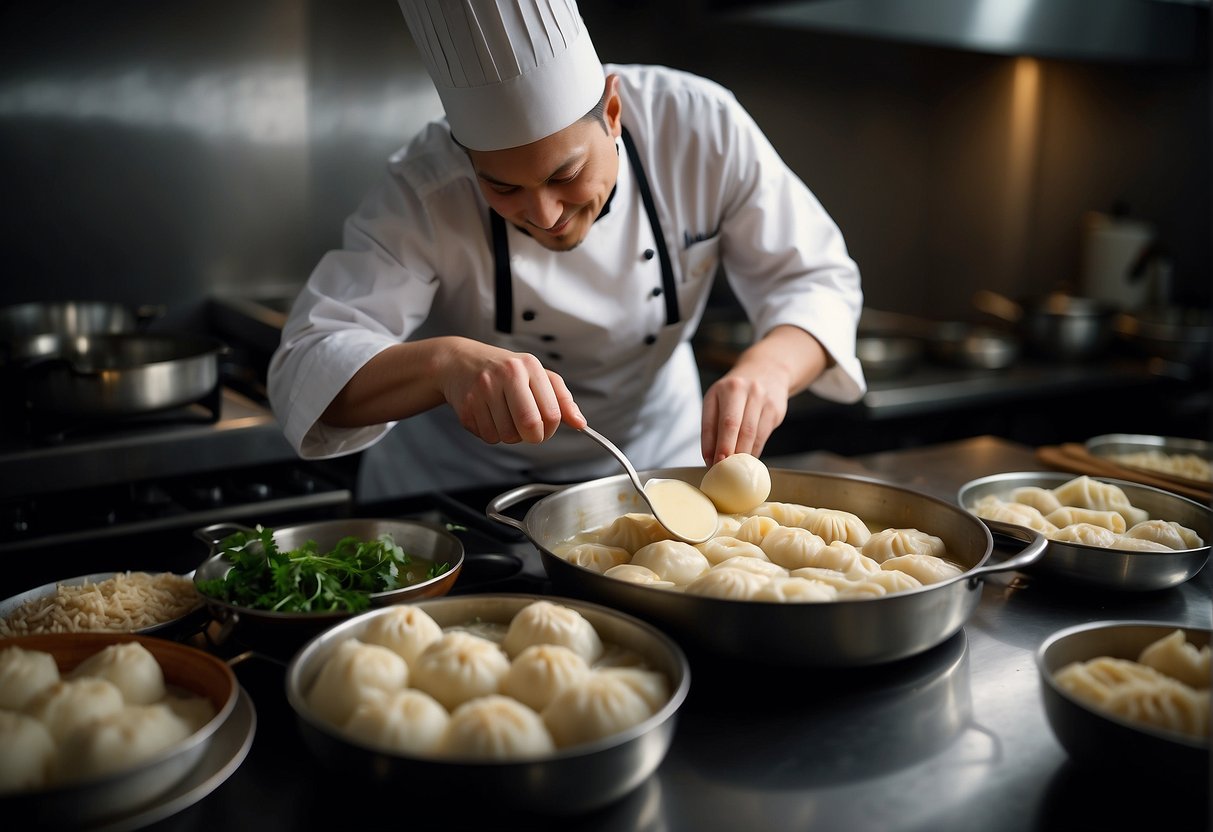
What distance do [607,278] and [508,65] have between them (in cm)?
60

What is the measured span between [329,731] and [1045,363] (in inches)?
136

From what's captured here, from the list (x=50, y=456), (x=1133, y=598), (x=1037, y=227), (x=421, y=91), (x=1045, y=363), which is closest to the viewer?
(x=1133, y=598)

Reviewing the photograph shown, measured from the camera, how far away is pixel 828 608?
1067mm

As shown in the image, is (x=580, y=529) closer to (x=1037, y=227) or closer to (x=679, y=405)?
(x=679, y=405)

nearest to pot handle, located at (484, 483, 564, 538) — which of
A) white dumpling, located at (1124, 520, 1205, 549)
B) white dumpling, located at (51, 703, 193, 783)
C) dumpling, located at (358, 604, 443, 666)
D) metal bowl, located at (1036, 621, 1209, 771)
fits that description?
dumpling, located at (358, 604, 443, 666)

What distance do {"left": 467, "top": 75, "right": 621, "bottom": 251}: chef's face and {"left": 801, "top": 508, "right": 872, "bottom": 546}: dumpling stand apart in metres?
0.61

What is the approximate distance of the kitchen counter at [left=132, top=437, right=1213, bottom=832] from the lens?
3.04 ft

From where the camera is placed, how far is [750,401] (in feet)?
5.39

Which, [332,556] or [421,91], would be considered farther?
[421,91]

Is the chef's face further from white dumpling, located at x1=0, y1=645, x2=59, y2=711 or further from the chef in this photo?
white dumpling, located at x1=0, y1=645, x2=59, y2=711

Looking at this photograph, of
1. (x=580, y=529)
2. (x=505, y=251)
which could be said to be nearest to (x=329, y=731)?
(x=580, y=529)

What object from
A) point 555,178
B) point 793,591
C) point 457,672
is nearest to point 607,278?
point 555,178

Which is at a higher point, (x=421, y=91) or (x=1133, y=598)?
(x=421, y=91)

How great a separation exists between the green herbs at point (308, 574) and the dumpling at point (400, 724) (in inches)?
10.0
